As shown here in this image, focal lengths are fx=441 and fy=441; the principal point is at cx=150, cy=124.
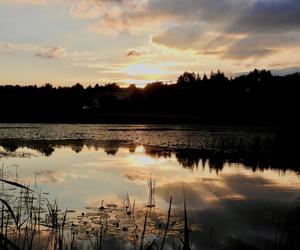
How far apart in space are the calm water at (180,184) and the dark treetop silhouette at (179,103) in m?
43.9

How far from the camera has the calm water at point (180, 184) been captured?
1028cm

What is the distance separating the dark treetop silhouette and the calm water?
1728 inches

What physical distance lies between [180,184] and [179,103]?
3065 inches

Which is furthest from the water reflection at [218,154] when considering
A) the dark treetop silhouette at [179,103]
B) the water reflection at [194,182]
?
the dark treetop silhouette at [179,103]

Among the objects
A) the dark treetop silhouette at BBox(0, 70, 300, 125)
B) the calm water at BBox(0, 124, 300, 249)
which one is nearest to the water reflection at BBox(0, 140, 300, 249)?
the calm water at BBox(0, 124, 300, 249)

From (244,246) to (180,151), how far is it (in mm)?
18780

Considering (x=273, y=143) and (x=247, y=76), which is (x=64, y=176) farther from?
(x=247, y=76)

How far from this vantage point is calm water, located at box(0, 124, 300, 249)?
1028 centimetres

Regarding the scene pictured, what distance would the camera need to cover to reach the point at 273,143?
2922 cm

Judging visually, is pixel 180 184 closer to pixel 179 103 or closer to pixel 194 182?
pixel 194 182

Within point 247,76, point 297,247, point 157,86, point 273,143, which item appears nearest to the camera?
point 297,247

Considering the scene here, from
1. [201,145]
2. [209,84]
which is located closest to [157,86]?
[209,84]

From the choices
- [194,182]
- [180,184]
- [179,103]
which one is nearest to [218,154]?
[194,182]

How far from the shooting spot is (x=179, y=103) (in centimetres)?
9325
